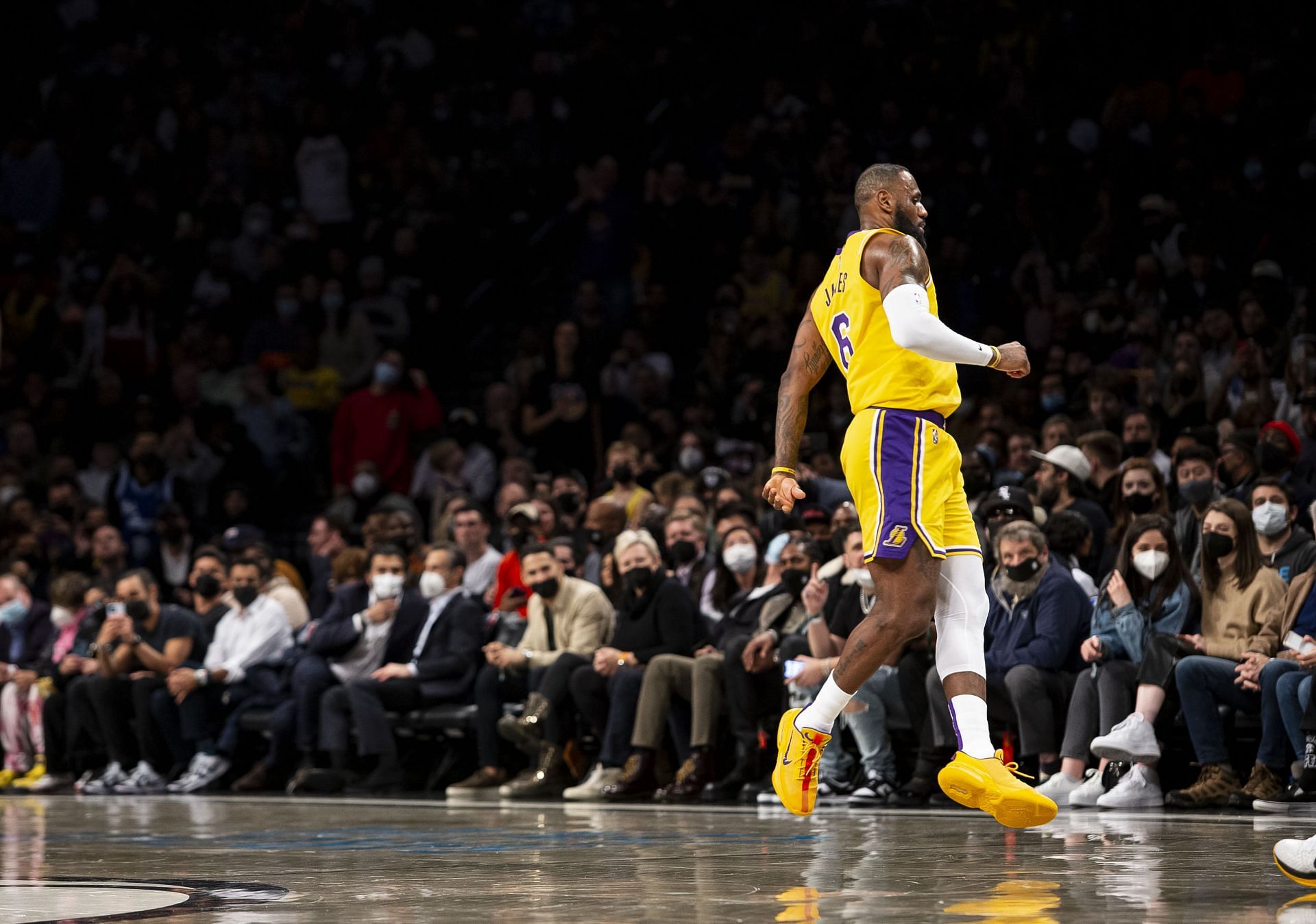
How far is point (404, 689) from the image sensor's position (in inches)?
426

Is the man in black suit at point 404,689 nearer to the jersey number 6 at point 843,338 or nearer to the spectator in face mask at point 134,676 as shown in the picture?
the spectator in face mask at point 134,676

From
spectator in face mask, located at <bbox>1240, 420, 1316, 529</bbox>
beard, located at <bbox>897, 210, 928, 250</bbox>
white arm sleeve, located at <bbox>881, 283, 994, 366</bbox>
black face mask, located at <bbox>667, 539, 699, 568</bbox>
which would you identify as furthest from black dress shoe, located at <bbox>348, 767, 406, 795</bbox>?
white arm sleeve, located at <bbox>881, 283, 994, 366</bbox>

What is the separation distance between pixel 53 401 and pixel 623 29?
254 inches

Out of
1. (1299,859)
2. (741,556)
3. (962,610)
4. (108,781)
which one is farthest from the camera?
(108,781)

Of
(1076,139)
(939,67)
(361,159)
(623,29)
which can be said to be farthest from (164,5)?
(1076,139)

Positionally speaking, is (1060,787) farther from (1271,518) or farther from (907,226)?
(907,226)

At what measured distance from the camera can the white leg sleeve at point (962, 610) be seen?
577cm

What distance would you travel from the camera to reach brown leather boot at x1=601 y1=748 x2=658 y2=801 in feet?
31.7

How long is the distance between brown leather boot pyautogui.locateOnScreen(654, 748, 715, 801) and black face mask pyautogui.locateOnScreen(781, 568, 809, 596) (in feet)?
3.06

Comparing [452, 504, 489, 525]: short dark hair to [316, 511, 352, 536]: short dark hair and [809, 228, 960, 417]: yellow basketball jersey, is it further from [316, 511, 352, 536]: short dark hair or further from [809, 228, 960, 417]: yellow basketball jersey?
[809, 228, 960, 417]: yellow basketball jersey

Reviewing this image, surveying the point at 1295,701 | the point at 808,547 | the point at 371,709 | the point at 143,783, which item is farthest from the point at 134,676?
the point at 1295,701

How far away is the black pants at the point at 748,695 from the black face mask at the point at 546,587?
129 cm

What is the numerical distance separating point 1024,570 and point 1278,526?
1190mm

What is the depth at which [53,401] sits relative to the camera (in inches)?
639
